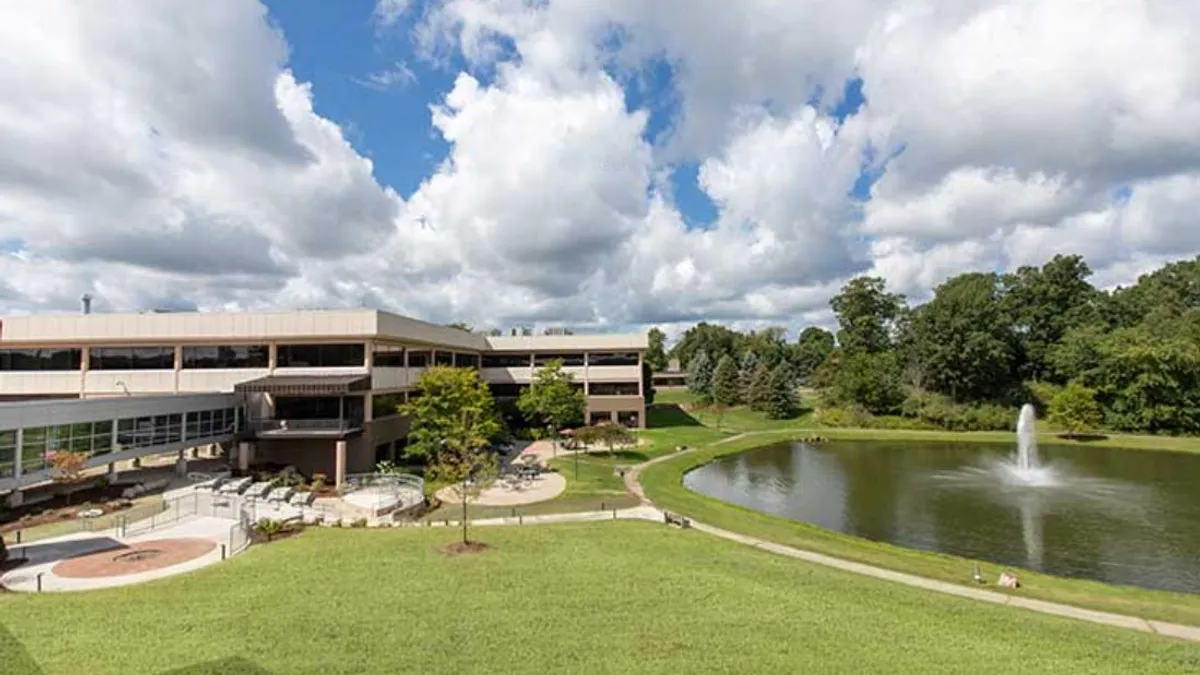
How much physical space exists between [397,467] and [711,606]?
24774mm

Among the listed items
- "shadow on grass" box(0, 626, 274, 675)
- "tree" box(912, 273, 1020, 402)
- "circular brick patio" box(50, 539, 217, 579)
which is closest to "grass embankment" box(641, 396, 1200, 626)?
"shadow on grass" box(0, 626, 274, 675)

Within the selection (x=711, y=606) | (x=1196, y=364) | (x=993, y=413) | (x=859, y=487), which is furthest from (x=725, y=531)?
(x=1196, y=364)

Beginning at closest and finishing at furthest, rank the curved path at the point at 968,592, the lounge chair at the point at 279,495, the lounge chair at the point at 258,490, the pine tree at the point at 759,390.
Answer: the curved path at the point at 968,592
the lounge chair at the point at 279,495
the lounge chair at the point at 258,490
the pine tree at the point at 759,390

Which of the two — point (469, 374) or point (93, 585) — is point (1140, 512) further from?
point (93, 585)

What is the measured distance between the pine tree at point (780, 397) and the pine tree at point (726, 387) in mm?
8117

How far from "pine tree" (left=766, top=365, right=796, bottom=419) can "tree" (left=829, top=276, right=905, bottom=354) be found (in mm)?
21709

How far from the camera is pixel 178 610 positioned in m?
13.4

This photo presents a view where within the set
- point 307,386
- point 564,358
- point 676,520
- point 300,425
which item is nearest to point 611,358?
point 564,358

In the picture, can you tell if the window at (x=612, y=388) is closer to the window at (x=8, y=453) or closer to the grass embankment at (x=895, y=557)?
the grass embankment at (x=895, y=557)

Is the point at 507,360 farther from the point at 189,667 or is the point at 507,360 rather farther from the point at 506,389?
the point at 189,667

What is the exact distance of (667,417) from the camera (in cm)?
6675

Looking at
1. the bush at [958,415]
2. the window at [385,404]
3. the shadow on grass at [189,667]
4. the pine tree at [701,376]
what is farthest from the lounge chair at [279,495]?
the pine tree at [701,376]

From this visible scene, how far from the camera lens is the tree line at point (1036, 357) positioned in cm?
5559

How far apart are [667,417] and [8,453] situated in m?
52.8
